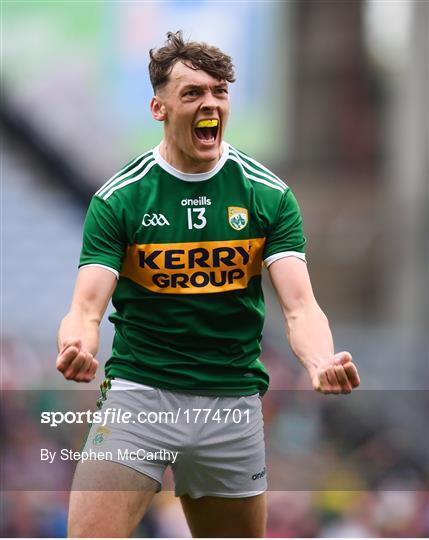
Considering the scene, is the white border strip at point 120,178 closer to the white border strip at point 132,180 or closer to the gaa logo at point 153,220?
the white border strip at point 132,180

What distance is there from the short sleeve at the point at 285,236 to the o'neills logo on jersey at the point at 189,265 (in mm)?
83

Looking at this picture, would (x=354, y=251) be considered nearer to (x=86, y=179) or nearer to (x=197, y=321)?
(x=86, y=179)

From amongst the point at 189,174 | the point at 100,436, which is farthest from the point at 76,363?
the point at 189,174

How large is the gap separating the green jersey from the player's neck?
0.02 metres

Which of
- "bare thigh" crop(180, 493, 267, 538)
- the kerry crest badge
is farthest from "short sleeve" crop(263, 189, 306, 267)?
"bare thigh" crop(180, 493, 267, 538)

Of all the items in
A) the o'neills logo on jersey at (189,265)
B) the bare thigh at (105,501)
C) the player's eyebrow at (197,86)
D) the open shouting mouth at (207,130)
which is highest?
the player's eyebrow at (197,86)

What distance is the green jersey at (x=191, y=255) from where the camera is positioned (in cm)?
518

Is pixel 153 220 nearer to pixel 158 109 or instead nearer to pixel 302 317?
pixel 158 109

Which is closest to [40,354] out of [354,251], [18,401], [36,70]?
[18,401]

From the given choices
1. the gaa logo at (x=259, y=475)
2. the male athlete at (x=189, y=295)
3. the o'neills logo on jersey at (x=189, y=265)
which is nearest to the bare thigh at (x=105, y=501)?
the male athlete at (x=189, y=295)

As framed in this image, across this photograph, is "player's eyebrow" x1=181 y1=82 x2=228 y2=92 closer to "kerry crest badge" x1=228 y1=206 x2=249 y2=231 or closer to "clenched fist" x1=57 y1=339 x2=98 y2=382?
"kerry crest badge" x1=228 y1=206 x2=249 y2=231

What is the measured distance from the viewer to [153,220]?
519cm

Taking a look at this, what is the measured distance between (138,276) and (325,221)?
17044 millimetres

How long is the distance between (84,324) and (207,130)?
96cm
